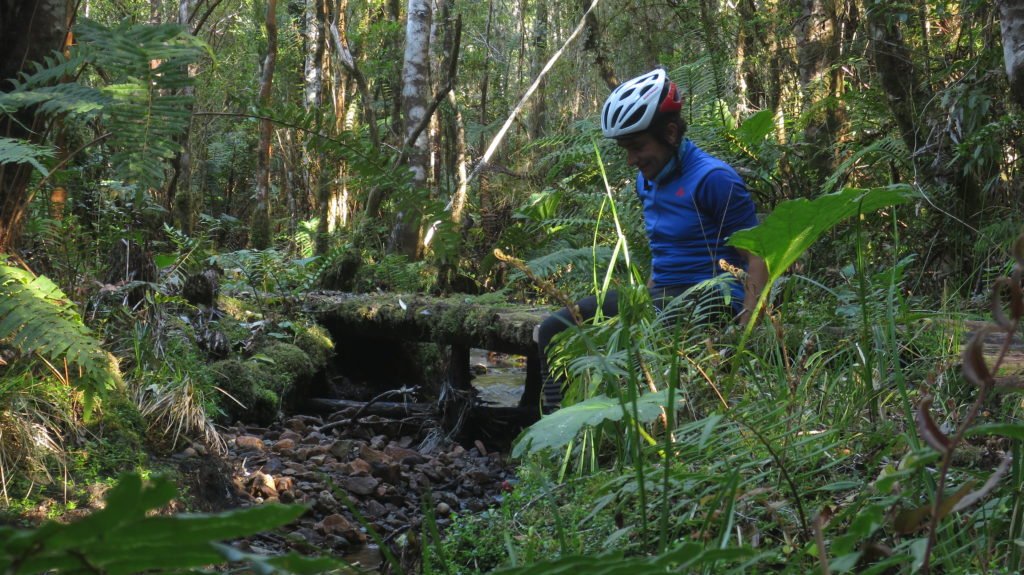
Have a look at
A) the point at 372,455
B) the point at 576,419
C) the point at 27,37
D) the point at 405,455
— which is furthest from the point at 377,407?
the point at 576,419

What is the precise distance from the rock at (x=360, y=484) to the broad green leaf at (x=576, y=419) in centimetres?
247

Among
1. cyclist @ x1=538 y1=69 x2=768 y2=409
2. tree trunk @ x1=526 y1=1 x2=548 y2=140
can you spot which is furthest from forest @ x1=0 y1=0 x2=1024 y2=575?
tree trunk @ x1=526 y1=1 x2=548 y2=140

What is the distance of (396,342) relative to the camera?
7.33 metres

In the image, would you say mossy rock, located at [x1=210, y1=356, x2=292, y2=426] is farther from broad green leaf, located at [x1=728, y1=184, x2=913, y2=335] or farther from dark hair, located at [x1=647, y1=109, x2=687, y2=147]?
broad green leaf, located at [x1=728, y1=184, x2=913, y2=335]

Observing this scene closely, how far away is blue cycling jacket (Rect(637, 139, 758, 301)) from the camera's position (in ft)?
12.4

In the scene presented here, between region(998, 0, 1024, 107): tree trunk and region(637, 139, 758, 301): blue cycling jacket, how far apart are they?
112 centimetres

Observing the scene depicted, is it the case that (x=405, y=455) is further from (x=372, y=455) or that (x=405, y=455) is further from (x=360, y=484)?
(x=360, y=484)

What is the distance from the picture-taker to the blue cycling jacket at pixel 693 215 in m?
3.79

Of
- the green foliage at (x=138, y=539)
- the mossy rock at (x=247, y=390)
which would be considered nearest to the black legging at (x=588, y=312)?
the mossy rock at (x=247, y=390)

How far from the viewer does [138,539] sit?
1.59 feet

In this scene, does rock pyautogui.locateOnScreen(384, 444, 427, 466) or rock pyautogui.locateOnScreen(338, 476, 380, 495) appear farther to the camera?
rock pyautogui.locateOnScreen(384, 444, 427, 466)

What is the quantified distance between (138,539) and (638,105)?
12.1ft

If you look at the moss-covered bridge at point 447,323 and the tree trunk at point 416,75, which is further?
the tree trunk at point 416,75

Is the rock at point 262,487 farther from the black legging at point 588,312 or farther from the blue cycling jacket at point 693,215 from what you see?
the blue cycling jacket at point 693,215
